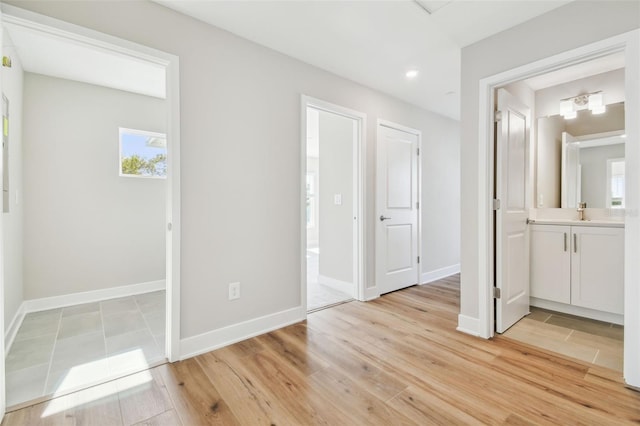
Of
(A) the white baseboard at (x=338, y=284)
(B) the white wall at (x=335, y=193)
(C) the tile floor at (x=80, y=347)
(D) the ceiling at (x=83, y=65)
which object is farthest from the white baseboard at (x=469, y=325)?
(D) the ceiling at (x=83, y=65)

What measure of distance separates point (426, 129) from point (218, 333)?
3647 mm

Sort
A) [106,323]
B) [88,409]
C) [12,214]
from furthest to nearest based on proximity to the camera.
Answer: [106,323] → [12,214] → [88,409]

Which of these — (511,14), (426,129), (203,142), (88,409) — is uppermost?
(511,14)

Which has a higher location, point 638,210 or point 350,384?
point 638,210

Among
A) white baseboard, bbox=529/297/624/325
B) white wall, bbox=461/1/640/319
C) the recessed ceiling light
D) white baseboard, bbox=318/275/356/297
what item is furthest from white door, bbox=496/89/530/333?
white baseboard, bbox=318/275/356/297

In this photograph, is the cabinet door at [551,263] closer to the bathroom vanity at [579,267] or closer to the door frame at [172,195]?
the bathroom vanity at [579,267]

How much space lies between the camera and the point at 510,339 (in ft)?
7.92

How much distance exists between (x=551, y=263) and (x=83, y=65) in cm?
501

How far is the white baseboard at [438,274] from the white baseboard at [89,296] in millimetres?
3510

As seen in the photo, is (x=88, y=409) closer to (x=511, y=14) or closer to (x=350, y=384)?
(x=350, y=384)

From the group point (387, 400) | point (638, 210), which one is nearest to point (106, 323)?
point (387, 400)

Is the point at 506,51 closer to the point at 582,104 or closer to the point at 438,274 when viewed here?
the point at 582,104

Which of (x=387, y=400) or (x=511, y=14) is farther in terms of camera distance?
(x=511, y=14)

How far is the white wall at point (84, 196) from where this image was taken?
121 inches
